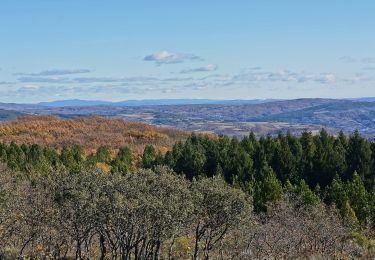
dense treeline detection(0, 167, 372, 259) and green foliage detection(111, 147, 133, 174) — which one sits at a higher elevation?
dense treeline detection(0, 167, 372, 259)

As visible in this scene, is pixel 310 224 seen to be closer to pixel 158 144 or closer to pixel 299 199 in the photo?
pixel 299 199

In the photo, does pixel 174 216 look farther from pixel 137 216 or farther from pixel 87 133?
pixel 87 133

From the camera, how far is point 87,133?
145 m

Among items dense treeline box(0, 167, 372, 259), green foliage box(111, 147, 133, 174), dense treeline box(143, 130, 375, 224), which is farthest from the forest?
green foliage box(111, 147, 133, 174)

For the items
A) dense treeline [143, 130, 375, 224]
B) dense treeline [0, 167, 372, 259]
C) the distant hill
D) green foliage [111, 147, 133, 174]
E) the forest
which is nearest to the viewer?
dense treeline [0, 167, 372, 259]

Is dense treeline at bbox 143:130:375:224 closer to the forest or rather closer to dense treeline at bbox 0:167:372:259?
the forest

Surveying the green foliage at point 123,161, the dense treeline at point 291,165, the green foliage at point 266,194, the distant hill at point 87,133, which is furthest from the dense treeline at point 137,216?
the distant hill at point 87,133

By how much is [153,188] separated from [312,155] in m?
55.9

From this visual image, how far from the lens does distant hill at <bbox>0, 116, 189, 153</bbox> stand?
424 feet

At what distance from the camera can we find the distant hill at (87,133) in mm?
129375

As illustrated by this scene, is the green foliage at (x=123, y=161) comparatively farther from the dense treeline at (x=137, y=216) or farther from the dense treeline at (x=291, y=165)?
the dense treeline at (x=137, y=216)

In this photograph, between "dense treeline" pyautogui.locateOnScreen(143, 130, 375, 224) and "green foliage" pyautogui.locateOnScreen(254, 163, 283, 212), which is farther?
"dense treeline" pyautogui.locateOnScreen(143, 130, 375, 224)

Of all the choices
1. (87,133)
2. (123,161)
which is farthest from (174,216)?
(87,133)

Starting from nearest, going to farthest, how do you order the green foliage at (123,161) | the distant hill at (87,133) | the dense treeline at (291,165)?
the dense treeline at (291,165) < the green foliage at (123,161) < the distant hill at (87,133)
